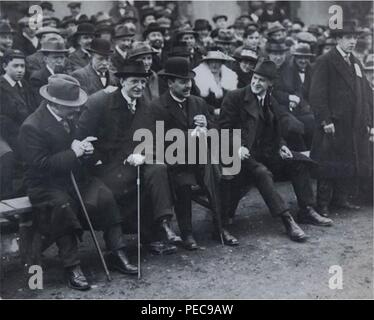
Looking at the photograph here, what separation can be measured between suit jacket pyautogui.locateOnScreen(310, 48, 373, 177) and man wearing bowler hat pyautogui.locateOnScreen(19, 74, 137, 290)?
9.49 ft

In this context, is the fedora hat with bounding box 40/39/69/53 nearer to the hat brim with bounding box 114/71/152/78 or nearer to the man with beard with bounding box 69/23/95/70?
the man with beard with bounding box 69/23/95/70

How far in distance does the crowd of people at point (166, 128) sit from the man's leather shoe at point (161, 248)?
1 cm

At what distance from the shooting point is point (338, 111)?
6723mm

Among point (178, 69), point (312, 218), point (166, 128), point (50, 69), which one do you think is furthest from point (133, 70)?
point (312, 218)

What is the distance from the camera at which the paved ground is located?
4.62 meters

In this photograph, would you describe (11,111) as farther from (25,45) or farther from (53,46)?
(25,45)

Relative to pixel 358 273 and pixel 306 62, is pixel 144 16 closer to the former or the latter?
pixel 306 62

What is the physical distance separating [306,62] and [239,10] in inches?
261

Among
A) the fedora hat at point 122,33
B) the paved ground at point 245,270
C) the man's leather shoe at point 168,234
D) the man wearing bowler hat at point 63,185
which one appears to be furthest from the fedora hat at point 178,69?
the fedora hat at point 122,33

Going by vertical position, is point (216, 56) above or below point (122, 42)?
below

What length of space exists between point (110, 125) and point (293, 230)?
218cm

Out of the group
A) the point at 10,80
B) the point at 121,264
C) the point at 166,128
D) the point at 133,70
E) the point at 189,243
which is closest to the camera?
the point at 121,264

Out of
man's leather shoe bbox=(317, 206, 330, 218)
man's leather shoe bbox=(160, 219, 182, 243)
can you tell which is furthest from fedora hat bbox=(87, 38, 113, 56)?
man's leather shoe bbox=(317, 206, 330, 218)

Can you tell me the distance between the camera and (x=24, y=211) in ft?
15.8
